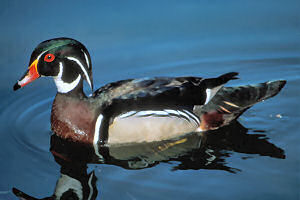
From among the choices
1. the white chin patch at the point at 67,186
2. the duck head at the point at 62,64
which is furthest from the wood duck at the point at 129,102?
the white chin patch at the point at 67,186

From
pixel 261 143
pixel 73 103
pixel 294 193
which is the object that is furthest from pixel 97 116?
pixel 294 193

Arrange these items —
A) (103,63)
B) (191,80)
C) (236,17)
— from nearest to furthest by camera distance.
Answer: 1. (191,80)
2. (103,63)
3. (236,17)

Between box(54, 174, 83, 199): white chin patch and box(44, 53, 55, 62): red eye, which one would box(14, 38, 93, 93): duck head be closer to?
box(44, 53, 55, 62): red eye

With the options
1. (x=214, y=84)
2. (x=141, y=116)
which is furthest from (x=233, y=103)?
(x=141, y=116)

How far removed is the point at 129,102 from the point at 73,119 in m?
0.69

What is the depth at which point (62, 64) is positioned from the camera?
6.54 metres

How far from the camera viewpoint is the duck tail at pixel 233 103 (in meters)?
6.61

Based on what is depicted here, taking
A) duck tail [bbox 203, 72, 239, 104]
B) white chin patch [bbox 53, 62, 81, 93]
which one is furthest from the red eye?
duck tail [bbox 203, 72, 239, 104]

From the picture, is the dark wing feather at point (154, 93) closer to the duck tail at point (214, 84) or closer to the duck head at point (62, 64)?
the duck tail at point (214, 84)

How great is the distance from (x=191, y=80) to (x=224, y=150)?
92 centimetres

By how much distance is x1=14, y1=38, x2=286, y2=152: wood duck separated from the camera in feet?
20.6

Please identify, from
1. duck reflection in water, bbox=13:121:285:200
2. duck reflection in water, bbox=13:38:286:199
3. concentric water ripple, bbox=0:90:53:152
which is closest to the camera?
duck reflection in water, bbox=13:121:285:200

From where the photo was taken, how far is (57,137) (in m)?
6.61

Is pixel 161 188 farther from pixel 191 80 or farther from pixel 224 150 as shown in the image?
pixel 191 80
